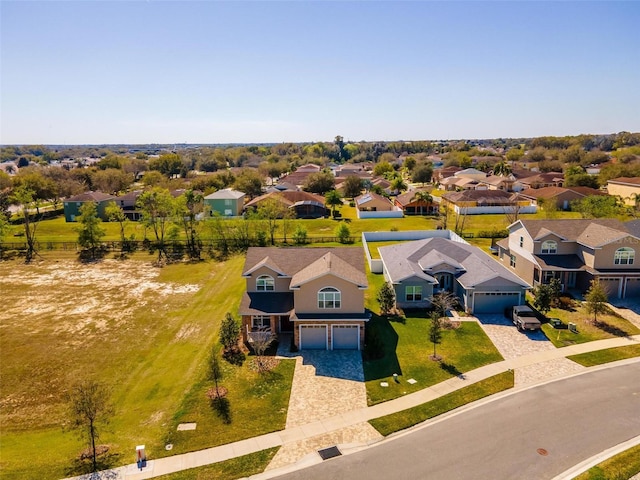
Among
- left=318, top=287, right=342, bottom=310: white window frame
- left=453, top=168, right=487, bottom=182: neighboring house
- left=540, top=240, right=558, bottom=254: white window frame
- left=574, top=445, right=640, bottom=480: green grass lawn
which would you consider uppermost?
left=453, top=168, right=487, bottom=182: neighboring house

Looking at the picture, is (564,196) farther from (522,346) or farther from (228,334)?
(228,334)

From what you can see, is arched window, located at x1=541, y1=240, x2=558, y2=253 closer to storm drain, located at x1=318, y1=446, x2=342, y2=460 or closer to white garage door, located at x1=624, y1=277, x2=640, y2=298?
white garage door, located at x1=624, y1=277, x2=640, y2=298

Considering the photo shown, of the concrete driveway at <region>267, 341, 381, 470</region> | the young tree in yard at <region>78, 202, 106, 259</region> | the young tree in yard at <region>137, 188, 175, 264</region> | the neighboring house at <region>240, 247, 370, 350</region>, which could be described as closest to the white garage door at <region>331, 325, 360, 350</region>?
the neighboring house at <region>240, 247, 370, 350</region>

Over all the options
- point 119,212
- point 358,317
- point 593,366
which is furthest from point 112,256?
point 593,366

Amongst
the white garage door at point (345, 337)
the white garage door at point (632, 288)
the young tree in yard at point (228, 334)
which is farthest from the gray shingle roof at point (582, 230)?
the young tree in yard at point (228, 334)

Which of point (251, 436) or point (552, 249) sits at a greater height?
point (552, 249)

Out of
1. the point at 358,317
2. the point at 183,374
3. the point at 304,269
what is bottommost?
the point at 183,374

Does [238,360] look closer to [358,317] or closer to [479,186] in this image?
[358,317]
